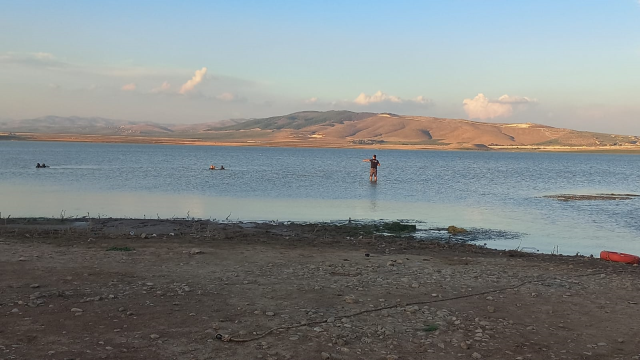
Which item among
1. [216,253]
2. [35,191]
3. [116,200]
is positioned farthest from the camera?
[35,191]

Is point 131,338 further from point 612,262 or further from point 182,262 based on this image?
point 612,262

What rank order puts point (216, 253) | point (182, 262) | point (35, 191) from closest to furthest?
point (182, 262)
point (216, 253)
point (35, 191)

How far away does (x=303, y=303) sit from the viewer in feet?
30.6

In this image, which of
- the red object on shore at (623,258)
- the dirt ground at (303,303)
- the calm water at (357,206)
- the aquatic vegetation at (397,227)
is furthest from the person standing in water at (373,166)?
the dirt ground at (303,303)

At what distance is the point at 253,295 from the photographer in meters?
9.76

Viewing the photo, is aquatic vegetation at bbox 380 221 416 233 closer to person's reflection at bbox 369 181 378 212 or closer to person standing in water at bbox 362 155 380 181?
person's reflection at bbox 369 181 378 212

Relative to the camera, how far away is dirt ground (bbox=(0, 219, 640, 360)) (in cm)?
743

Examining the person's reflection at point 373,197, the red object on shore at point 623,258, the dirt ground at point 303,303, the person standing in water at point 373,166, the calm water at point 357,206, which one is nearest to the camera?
the dirt ground at point 303,303

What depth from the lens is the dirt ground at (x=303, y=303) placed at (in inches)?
293

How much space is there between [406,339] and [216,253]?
7045 millimetres

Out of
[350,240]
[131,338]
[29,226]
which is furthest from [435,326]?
[29,226]

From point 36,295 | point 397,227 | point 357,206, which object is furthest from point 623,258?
point 357,206

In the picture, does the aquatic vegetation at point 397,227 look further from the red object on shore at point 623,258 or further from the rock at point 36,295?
the rock at point 36,295

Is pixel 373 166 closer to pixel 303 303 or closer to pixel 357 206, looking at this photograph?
pixel 357 206
